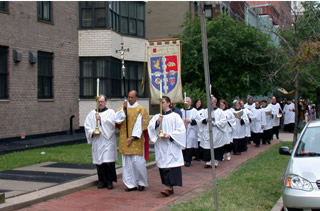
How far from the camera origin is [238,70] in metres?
24.8

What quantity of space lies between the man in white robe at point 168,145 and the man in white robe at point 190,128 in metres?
3.74

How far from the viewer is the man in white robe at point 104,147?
30.8 ft

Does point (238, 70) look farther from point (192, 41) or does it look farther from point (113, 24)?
point (113, 24)

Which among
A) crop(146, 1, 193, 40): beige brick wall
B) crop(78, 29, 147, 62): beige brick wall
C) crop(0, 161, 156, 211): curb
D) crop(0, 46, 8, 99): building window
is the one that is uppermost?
crop(146, 1, 193, 40): beige brick wall

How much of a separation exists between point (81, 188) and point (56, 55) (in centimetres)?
1082

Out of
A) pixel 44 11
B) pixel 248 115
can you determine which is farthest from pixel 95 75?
pixel 248 115

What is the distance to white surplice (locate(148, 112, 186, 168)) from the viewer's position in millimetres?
8805

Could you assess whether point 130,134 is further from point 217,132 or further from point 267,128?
point 267,128

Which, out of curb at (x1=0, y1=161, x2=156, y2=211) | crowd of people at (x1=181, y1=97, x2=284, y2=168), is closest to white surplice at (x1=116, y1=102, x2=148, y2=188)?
curb at (x1=0, y1=161, x2=156, y2=211)

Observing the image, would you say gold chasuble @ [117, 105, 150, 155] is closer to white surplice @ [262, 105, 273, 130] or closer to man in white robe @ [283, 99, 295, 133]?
white surplice @ [262, 105, 273, 130]

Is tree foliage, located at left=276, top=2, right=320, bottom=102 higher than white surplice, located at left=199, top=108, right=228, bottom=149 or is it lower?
higher

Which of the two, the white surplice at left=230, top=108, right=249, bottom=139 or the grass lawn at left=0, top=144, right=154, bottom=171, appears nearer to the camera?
the grass lawn at left=0, top=144, right=154, bottom=171

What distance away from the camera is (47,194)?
830cm

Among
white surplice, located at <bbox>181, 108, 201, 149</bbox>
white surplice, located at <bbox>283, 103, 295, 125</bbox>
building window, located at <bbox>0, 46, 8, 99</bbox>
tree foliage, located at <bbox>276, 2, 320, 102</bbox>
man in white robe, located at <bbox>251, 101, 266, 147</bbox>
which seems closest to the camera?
white surplice, located at <bbox>181, 108, 201, 149</bbox>
